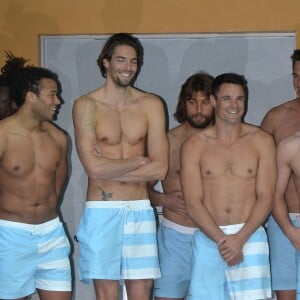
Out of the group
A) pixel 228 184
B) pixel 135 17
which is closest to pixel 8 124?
pixel 228 184

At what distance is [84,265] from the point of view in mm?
4320

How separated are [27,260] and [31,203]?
0.31 m

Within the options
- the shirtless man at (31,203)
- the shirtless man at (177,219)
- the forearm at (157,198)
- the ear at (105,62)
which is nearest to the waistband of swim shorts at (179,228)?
the shirtless man at (177,219)

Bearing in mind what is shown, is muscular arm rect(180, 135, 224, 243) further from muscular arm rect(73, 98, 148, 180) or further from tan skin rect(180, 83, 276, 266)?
muscular arm rect(73, 98, 148, 180)

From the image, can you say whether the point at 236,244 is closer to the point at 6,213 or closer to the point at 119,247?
the point at 119,247

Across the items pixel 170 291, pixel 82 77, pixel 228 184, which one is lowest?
pixel 170 291

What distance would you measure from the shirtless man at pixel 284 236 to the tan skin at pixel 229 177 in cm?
38

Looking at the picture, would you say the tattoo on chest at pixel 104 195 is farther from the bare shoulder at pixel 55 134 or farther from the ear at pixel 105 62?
the ear at pixel 105 62

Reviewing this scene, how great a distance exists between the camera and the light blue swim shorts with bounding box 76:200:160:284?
14.0 feet

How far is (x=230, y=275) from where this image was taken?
4.27m

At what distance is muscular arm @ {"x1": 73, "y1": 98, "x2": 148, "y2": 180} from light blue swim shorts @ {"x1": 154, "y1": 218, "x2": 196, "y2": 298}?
0.65m

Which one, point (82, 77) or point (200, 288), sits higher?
point (82, 77)

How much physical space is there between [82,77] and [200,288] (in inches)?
81.3

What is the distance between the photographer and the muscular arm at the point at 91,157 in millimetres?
4270
